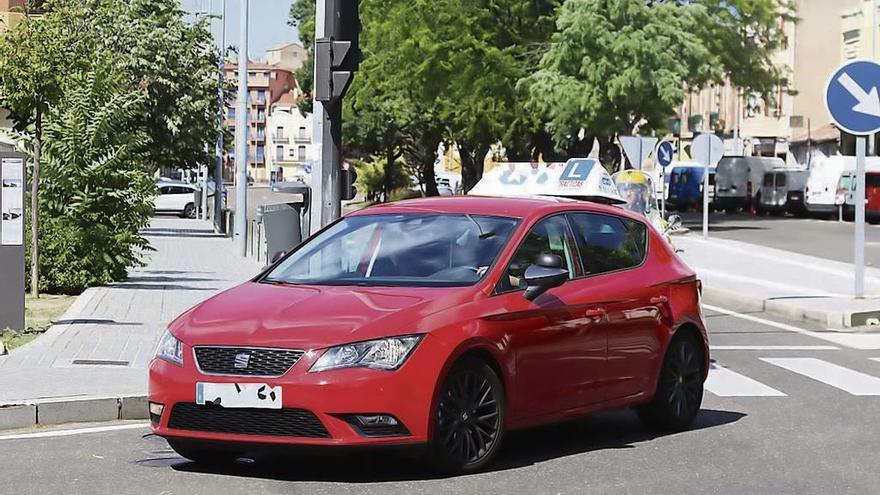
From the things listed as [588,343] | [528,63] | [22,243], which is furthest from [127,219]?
[528,63]

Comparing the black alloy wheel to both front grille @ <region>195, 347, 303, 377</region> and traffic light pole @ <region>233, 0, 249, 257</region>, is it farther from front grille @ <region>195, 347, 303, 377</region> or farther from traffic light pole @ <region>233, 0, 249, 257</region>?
front grille @ <region>195, 347, 303, 377</region>

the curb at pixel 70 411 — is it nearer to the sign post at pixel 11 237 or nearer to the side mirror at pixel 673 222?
the sign post at pixel 11 237

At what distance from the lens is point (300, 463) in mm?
8766

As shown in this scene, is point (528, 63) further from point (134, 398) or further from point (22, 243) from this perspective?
point (134, 398)

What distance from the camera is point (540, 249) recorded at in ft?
30.6

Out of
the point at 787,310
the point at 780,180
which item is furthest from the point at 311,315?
the point at 780,180

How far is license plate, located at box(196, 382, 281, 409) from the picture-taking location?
794cm

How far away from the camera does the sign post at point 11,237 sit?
591 inches

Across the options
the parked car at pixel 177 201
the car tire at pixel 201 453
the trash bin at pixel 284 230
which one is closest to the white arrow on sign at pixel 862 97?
the trash bin at pixel 284 230

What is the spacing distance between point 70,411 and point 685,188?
7383 centimetres

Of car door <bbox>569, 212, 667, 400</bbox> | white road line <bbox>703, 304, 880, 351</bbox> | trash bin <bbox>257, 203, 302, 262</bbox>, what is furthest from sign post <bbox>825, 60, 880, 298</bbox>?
car door <bbox>569, 212, 667, 400</bbox>

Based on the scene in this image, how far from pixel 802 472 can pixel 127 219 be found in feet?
50.7

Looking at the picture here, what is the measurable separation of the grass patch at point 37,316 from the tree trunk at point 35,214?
23cm

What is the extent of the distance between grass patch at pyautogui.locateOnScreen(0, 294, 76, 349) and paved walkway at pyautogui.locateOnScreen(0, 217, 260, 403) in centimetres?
19
